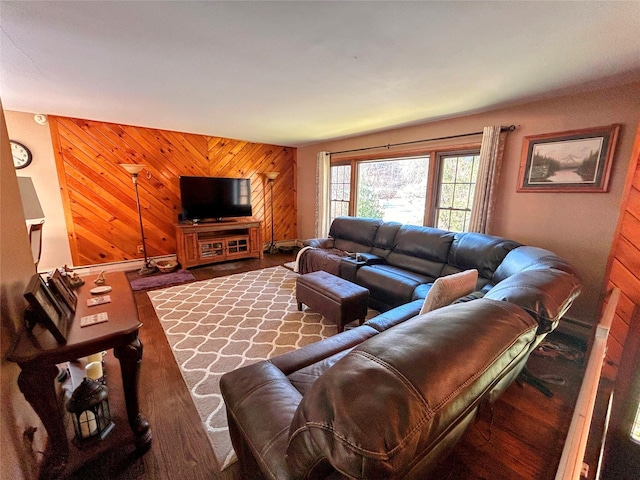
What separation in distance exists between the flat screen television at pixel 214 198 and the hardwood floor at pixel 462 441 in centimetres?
302

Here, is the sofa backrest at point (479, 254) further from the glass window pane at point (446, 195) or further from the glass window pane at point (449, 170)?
the glass window pane at point (449, 170)

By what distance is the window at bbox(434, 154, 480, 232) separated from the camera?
11.1 ft

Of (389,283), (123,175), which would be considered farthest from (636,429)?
(123,175)

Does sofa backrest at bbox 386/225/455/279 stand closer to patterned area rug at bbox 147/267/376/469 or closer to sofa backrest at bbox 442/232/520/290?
sofa backrest at bbox 442/232/520/290

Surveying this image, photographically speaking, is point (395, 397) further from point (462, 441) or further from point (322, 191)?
point (322, 191)

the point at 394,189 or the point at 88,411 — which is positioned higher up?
the point at 394,189

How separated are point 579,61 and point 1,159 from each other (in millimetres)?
3552

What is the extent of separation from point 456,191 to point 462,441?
313 cm

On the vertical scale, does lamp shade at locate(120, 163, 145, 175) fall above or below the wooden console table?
above

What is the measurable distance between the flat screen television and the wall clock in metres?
1.84

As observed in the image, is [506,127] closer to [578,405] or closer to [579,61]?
[579,61]

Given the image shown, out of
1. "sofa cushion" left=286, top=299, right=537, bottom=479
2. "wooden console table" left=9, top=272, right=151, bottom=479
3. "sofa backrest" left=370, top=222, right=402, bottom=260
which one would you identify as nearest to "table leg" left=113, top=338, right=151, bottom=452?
"wooden console table" left=9, top=272, right=151, bottom=479

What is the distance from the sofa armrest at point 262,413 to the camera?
821 millimetres

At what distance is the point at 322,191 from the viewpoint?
5293mm
